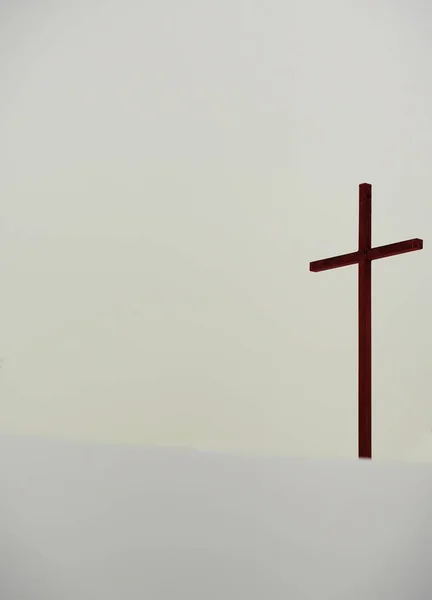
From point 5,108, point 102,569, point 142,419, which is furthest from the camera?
point 5,108

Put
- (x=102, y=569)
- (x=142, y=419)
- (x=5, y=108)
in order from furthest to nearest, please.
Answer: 1. (x=5, y=108)
2. (x=142, y=419)
3. (x=102, y=569)

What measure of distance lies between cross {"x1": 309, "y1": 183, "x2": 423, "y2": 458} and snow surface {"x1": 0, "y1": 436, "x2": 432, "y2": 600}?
1.66 feet

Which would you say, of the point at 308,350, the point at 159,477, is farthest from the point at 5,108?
the point at 159,477

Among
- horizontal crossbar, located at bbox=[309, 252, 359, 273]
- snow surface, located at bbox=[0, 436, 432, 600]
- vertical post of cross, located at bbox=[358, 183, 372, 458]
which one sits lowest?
snow surface, located at bbox=[0, 436, 432, 600]

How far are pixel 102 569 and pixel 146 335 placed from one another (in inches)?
76.6

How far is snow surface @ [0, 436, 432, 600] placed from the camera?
82 cm

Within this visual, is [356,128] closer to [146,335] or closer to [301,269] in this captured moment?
[301,269]

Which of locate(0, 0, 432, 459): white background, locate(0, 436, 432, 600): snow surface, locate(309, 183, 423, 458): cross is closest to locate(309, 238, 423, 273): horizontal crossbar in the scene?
locate(309, 183, 423, 458): cross

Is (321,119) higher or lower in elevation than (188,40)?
lower

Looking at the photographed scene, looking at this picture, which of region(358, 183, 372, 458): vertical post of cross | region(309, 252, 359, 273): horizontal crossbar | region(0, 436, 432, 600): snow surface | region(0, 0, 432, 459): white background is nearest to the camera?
region(0, 436, 432, 600): snow surface

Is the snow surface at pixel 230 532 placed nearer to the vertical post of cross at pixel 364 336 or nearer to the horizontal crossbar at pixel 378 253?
the vertical post of cross at pixel 364 336

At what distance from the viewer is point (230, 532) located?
0.84 m

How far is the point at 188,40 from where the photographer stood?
289cm

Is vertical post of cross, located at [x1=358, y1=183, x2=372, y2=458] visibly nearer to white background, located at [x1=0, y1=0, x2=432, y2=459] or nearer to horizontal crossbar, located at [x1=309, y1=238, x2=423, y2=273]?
horizontal crossbar, located at [x1=309, y1=238, x2=423, y2=273]
